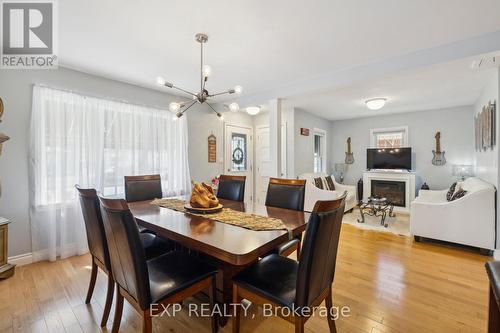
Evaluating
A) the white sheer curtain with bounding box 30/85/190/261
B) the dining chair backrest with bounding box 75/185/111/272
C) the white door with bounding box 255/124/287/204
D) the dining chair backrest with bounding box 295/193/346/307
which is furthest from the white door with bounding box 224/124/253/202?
the dining chair backrest with bounding box 295/193/346/307

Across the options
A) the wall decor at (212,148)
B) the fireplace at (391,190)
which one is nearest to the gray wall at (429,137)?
the fireplace at (391,190)

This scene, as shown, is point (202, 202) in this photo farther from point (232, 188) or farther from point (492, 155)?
point (492, 155)

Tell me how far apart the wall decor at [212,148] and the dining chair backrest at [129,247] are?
339 centimetres

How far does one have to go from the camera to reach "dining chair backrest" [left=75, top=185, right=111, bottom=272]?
164 cm

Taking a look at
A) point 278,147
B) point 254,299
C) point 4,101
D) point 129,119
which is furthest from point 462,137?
point 4,101

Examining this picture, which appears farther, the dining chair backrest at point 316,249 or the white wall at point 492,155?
the white wall at point 492,155

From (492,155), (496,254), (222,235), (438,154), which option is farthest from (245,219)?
(438,154)

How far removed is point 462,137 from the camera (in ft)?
16.3

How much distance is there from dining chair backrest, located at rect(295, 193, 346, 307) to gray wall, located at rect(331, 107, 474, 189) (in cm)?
538

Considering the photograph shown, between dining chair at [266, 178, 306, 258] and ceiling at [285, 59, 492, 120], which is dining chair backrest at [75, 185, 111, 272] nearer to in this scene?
dining chair at [266, 178, 306, 258]

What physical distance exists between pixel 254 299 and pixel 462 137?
19.5ft

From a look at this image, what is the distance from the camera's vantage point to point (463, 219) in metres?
3.03

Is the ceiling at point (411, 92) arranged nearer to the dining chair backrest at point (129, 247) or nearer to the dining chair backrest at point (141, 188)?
the dining chair backrest at point (141, 188)

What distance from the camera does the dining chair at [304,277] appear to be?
45.1 inches
